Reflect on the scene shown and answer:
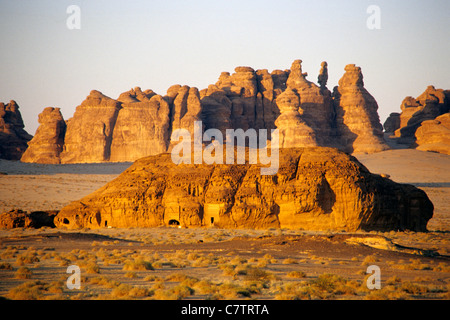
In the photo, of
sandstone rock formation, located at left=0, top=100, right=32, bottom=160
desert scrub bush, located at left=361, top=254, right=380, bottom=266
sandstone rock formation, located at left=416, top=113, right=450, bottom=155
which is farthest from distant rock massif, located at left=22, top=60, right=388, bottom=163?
desert scrub bush, located at left=361, top=254, right=380, bottom=266

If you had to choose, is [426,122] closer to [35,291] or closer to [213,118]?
[213,118]

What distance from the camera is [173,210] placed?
97.9 ft

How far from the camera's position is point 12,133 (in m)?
108

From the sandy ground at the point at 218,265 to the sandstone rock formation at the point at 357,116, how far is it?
74.3 meters

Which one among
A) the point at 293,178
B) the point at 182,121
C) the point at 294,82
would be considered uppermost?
the point at 294,82

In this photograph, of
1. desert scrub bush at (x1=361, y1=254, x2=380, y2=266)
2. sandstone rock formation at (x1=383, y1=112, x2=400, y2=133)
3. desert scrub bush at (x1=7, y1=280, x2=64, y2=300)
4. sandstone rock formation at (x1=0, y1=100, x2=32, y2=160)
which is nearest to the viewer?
Answer: desert scrub bush at (x1=7, y1=280, x2=64, y2=300)

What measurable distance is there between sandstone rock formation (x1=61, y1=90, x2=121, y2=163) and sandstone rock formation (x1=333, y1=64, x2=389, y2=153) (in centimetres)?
4469

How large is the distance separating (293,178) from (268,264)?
1174 cm

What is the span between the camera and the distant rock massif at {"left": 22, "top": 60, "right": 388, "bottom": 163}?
9912 cm

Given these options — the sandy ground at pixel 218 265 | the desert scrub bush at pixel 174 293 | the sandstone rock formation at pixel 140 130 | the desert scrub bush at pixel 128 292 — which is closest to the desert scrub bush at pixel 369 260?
the sandy ground at pixel 218 265

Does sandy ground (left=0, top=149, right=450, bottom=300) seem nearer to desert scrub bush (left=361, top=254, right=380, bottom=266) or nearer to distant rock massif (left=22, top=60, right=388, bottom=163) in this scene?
desert scrub bush (left=361, top=254, right=380, bottom=266)

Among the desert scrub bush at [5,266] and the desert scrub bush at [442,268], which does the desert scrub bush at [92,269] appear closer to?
the desert scrub bush at [5,266]
